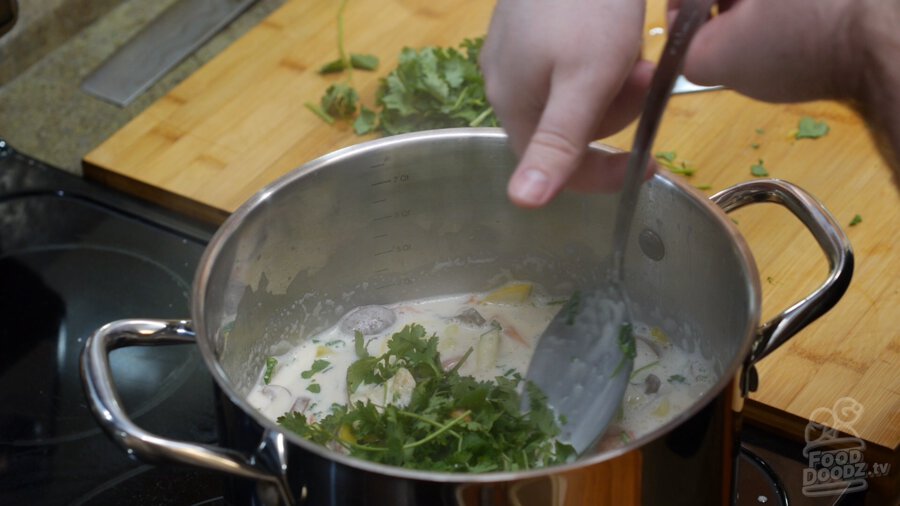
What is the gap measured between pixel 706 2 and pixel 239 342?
0.47 meters

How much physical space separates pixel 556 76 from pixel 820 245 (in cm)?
24

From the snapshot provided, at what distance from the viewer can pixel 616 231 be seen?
2.76 feet

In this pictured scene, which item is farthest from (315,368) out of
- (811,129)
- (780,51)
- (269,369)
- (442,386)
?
(811,129)

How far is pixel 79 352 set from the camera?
1091 millimetres

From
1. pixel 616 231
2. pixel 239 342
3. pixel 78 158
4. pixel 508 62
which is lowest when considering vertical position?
pixel 78 158

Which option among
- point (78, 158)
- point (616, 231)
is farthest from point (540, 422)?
point (78, 158)

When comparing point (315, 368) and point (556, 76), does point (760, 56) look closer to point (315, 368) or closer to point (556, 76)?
point (556, 76)

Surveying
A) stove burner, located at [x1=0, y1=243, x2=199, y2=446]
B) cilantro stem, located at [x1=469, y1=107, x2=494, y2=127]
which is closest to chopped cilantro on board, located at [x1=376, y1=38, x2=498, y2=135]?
cilantro stem, located at [x1=469, y1=107, x2=494, y2=127]

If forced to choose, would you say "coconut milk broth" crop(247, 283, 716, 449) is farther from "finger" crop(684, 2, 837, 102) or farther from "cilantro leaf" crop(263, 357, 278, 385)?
"finger" crop(684, 2, 837, 102)

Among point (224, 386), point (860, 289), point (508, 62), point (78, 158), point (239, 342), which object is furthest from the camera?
point (78, 158)

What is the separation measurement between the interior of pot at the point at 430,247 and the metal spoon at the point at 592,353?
72mm

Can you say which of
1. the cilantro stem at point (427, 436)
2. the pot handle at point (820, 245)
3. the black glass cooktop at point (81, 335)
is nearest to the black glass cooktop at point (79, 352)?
the black glass cooktop at point (81, 335)

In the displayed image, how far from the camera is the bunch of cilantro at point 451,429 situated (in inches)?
31.5

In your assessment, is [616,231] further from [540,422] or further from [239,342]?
[239,342]
